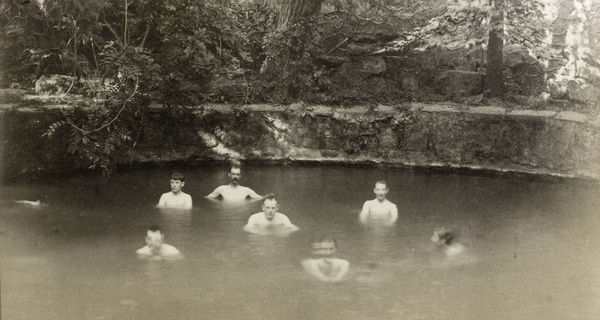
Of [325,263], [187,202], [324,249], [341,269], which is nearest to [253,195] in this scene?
[187,202]

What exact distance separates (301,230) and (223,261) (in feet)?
2.23

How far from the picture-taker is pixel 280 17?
19.9 ft

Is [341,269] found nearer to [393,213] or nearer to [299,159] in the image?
[393,213]

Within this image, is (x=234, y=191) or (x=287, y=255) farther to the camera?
(x=234, y=191)

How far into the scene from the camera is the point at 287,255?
504cm

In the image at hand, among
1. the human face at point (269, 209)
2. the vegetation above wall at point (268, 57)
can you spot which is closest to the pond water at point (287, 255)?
the human face at point (269, 209)

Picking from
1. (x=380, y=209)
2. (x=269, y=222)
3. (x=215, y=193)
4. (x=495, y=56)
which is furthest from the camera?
(x=495, y=56)

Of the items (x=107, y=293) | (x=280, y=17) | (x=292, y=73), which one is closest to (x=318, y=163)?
(x=292, y=73)

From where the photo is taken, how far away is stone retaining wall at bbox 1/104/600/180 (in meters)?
5.14

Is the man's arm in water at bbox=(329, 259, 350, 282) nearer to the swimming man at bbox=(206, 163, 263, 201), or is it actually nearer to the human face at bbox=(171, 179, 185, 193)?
the swimming man at bbox=(206, 163, 263, 201)

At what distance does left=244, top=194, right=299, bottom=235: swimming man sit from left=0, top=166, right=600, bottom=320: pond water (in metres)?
0.06

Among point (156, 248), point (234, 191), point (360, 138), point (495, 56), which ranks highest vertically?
point (495, 56)

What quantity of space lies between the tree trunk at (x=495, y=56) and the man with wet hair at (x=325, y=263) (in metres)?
2.25

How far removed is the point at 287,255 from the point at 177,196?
1037 mm
